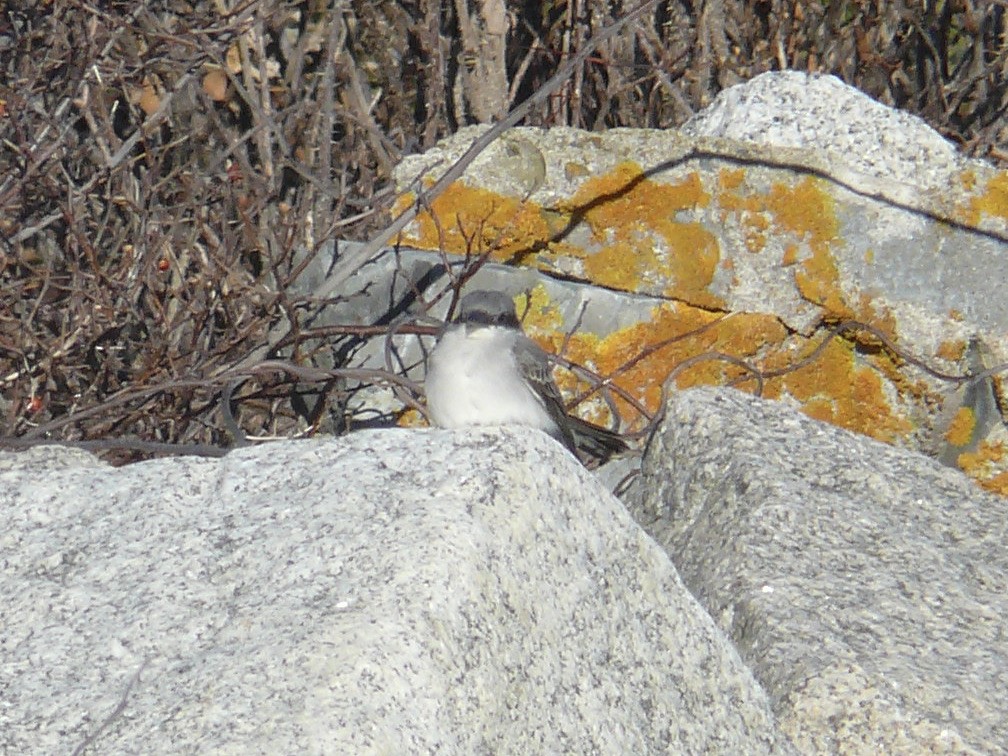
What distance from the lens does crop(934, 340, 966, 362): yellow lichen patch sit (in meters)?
5.80

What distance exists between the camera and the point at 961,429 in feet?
19.1

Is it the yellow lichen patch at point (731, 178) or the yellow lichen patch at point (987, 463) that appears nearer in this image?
the yellow lichen patch at point (987, 463)

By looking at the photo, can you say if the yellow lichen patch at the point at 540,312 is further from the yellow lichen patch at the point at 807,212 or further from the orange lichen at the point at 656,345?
the yellow lichen patch at the point at 807,212

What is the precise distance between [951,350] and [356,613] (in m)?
3.60

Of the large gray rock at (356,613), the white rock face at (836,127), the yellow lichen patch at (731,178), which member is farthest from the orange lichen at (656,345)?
the large gray rock at (356,613)

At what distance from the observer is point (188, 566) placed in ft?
10.3

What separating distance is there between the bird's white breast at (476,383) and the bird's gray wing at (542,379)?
0.15 feet

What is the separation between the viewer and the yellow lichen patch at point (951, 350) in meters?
5.80

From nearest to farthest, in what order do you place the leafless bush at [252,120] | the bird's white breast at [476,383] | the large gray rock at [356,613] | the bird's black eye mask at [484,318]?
the large gray rock at [356,613]
the bird's white breast at [476,383]
the bird's black eye mask at [484,318]
the leafless bush at [252,120]

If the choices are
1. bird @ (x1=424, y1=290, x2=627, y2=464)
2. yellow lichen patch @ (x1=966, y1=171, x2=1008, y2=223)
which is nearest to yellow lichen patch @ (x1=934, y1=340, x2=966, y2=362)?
yellow lichen patch @ (x1=966, y1=171, x2=1008, y2=223)

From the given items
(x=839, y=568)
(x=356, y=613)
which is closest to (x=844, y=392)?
(x=839, y=568)

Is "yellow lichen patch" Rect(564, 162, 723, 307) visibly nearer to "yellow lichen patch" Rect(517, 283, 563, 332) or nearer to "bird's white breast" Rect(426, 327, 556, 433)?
"yellow lichen patch" Rect(517, 283, 563, 332)

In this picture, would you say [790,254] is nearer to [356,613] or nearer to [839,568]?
[839,568]

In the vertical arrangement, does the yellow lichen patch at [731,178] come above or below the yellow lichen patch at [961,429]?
above
